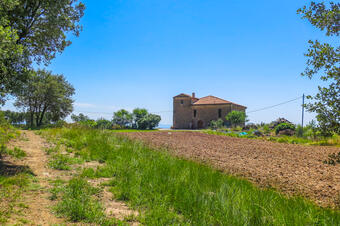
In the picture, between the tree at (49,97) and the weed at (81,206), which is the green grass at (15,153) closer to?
the weed at (81,206)

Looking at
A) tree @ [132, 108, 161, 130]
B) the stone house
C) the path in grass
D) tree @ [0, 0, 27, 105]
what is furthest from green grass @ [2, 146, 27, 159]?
the stone house

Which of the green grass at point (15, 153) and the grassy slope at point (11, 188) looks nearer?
the grassy slope at point (11, 188)

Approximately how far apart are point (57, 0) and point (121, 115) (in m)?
30.1

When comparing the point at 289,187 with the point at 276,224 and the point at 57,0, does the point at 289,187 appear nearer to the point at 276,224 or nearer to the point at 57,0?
the point at 276,224

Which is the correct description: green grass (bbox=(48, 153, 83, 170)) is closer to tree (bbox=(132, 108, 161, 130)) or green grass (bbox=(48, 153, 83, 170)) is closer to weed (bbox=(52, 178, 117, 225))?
weed (bbox=(52, 178, 117, 225))

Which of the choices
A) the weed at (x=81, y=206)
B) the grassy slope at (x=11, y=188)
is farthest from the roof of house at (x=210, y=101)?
the weed at (x=81, y=206)

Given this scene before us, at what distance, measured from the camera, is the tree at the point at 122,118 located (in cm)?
3616

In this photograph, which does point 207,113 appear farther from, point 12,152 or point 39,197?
point 39,197

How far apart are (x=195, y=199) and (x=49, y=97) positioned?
2636 centimetres

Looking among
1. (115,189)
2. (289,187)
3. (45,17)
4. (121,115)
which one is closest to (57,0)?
(45,17)

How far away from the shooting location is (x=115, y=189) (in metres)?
4.71

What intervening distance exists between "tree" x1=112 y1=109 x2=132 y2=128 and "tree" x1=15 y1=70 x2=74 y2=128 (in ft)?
28.0

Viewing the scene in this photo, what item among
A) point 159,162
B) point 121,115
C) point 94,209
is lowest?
point 94,209

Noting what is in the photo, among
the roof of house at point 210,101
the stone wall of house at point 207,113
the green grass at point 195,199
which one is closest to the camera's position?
the green grass at point 195,199
